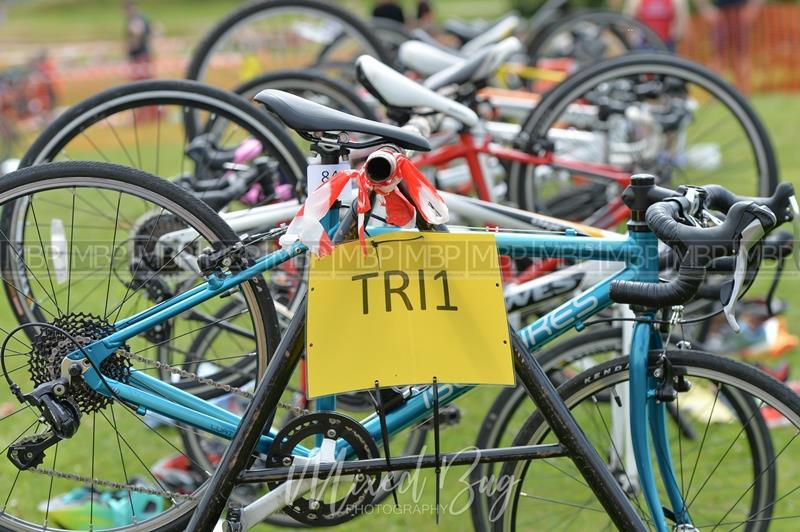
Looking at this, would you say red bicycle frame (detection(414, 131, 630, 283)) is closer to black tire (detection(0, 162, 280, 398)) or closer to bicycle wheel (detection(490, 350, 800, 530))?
bicycle wheel (detection(490, 350, 800, 530))

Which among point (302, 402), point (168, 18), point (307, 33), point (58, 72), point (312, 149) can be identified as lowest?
point (302, 402)

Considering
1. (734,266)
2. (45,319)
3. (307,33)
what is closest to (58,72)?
(307,33)

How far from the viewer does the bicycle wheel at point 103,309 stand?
2420 millimetres

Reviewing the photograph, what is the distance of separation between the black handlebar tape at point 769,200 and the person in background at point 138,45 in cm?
1242

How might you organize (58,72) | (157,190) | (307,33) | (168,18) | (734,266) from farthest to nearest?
1. (168,18)
2. (58,72)
3. (307,33)
4. (157,190)
5. (734,266)

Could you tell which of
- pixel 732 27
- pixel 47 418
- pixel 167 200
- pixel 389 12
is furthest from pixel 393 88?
pixel 732 27

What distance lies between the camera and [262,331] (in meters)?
2.55


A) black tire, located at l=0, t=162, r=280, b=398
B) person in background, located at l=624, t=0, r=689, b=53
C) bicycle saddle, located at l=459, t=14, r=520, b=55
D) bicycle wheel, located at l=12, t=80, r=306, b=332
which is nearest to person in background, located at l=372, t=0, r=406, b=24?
person in background, located at l=624, t=0, r=689, b=53

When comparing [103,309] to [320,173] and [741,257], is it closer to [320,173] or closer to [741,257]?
[320,173]

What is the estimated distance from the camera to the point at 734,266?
2256mm

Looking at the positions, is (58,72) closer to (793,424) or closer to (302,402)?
(302,402)

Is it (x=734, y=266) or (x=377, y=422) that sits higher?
(x=734, y=266)

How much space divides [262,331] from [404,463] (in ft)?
1.82

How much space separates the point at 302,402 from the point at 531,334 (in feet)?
3.09
